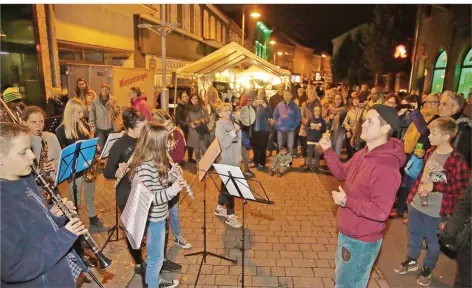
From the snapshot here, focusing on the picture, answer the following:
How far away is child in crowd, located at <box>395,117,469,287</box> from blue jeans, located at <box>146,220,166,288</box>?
3011 millimetres

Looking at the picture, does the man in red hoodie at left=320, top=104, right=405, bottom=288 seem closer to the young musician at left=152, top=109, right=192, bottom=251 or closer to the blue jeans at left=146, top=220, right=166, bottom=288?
the blue jeans at left=146, top=220, right=166, bottom=288

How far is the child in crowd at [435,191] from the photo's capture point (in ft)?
12.3

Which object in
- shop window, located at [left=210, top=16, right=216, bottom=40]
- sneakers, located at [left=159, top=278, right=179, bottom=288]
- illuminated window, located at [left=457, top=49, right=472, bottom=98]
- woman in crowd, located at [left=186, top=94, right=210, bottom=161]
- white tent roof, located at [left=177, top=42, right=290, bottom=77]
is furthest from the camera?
shop window, located at [left=210, top=16, right=216, bottom=40]

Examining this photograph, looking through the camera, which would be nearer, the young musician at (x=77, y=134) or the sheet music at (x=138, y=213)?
the sheet music at (x=138, y=213)

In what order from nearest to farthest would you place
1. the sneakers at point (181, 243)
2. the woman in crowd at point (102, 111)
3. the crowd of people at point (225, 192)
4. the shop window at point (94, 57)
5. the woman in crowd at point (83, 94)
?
the crowd of people at point (225, 192) < the sneakers at point (181, 243) < the woman in crowd at point (102, 111) < the woman in crowd at point (83, 94) < the shop window at point (94, 57)

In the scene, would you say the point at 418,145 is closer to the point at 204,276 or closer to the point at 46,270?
the point at 204,276

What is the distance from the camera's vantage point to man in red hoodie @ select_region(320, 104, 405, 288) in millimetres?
2512

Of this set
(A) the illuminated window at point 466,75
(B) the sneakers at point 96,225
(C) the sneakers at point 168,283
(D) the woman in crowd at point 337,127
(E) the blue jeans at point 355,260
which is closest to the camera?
(E) the blue jeans at point 355,260

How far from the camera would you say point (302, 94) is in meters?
16.4

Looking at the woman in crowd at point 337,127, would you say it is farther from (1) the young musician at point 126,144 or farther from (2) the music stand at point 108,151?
(1) the young musician at point 126,144

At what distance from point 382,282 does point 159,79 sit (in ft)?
49.9

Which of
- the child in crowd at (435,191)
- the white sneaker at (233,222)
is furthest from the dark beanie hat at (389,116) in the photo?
the white sneaker at (233,222)

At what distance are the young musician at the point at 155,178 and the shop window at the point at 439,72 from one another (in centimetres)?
1862

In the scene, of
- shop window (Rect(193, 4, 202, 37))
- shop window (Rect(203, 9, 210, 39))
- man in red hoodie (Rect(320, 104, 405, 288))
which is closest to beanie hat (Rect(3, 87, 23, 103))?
man in red hoodie (Rect(320, 104, 405, 288))
